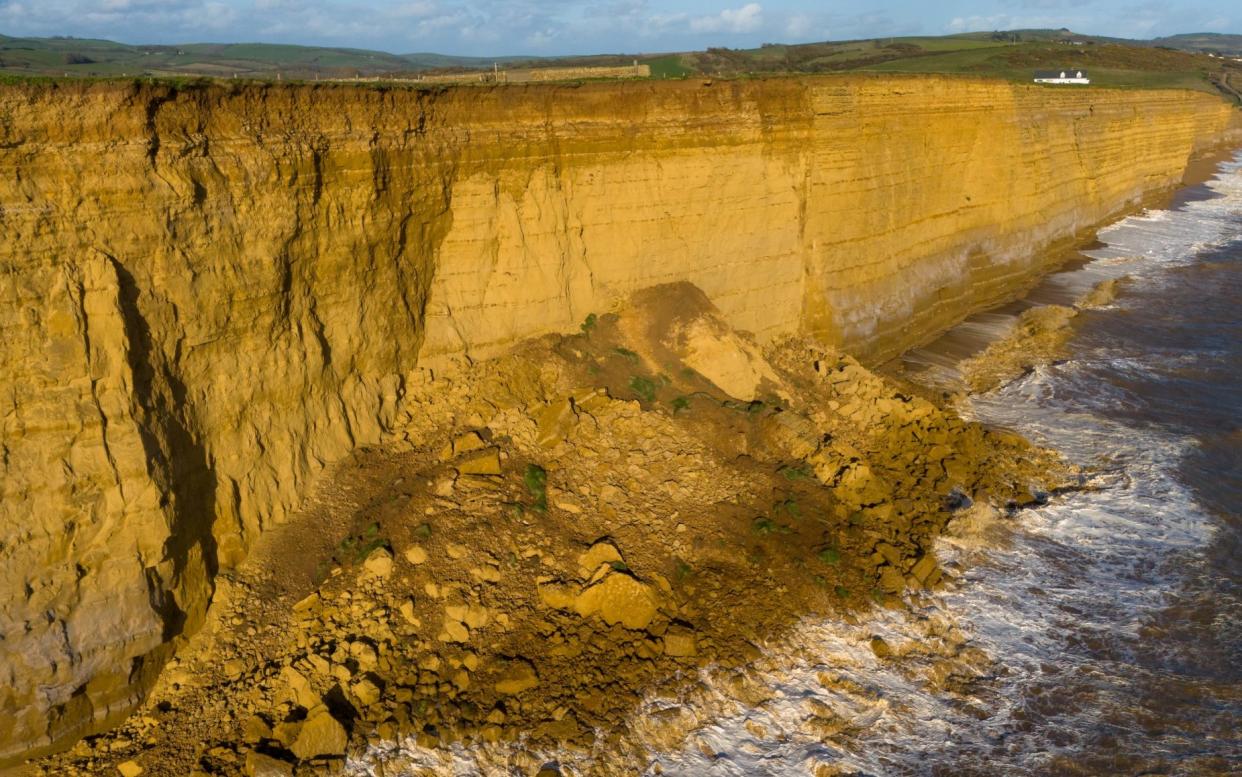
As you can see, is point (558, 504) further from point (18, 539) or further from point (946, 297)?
point (946, 297)

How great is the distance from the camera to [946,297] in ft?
70.2

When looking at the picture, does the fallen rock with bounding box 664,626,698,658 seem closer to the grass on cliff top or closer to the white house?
the grass on cliff top

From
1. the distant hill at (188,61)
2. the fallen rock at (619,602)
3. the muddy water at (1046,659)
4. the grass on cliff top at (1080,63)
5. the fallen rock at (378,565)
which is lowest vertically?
the muddy water at (1046,659)

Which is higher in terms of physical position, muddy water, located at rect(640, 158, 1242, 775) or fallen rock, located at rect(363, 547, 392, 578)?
fallen rock, located at rect(363, 547, 392, 578)

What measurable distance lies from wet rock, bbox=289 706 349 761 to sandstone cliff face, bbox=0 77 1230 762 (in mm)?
1933

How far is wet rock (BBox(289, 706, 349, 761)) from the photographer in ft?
26.0

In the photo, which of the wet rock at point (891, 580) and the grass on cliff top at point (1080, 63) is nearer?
the wet rock at point (891, 580)

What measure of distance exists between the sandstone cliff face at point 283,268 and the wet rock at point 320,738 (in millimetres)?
1933

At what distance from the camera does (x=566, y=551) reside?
10.4 m

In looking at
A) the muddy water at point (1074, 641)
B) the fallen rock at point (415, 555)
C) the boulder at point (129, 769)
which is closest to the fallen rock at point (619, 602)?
the muddy water at point (1074, 641)

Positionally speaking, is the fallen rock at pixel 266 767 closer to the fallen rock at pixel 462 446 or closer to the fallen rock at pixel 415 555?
the fallen rock at pixel 415 555

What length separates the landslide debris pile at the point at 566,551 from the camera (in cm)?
838

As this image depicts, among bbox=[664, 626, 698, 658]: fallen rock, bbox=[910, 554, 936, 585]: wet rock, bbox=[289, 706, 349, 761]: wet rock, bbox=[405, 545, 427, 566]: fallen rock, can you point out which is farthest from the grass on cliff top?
bbox=[289, 706, 349, 761]: wet rock

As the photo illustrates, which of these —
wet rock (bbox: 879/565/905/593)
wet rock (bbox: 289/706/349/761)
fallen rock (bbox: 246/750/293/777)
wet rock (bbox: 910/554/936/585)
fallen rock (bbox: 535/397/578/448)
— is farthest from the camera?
fallen rock (bbox: 535/397/578/448)
